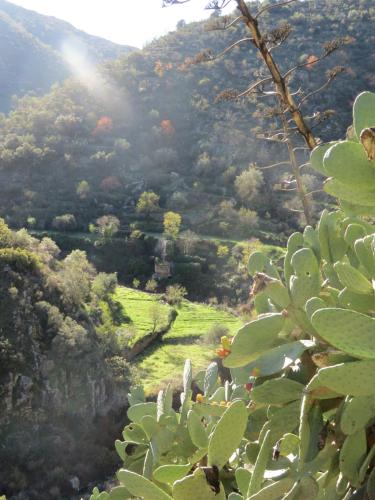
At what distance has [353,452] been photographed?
28.3 inches

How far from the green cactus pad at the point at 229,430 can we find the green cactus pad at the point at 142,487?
12 cm

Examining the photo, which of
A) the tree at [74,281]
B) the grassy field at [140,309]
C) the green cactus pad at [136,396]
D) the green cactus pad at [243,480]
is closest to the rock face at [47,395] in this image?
the tree at [74,281]

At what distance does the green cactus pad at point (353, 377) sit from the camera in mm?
655

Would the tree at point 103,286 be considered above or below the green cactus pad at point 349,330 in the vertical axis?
below

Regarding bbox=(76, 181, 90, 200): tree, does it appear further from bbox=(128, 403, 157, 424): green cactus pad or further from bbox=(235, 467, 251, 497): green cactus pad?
bbox=(235, 467, 251, 497): green cactus pad

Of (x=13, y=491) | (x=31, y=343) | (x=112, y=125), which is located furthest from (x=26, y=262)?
(x=112, y=125)

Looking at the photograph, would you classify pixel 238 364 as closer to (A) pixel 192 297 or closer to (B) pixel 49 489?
(B) pixel 49 489

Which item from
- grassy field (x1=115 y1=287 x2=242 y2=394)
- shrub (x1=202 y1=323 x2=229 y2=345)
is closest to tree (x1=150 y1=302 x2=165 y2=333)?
grassy field (x1=115 y1=287 x2=242 y2=394)

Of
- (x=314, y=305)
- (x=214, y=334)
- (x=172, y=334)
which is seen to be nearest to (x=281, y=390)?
(x=314, y=305)

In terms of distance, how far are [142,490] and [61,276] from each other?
14.9 metres

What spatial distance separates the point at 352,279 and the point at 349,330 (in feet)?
0.69

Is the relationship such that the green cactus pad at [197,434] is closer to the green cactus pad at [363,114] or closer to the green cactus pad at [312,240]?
the green cactus pad at [312,240]

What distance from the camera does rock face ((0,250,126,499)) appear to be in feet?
33.7

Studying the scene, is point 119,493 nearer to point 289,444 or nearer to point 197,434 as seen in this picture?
point 197,434
